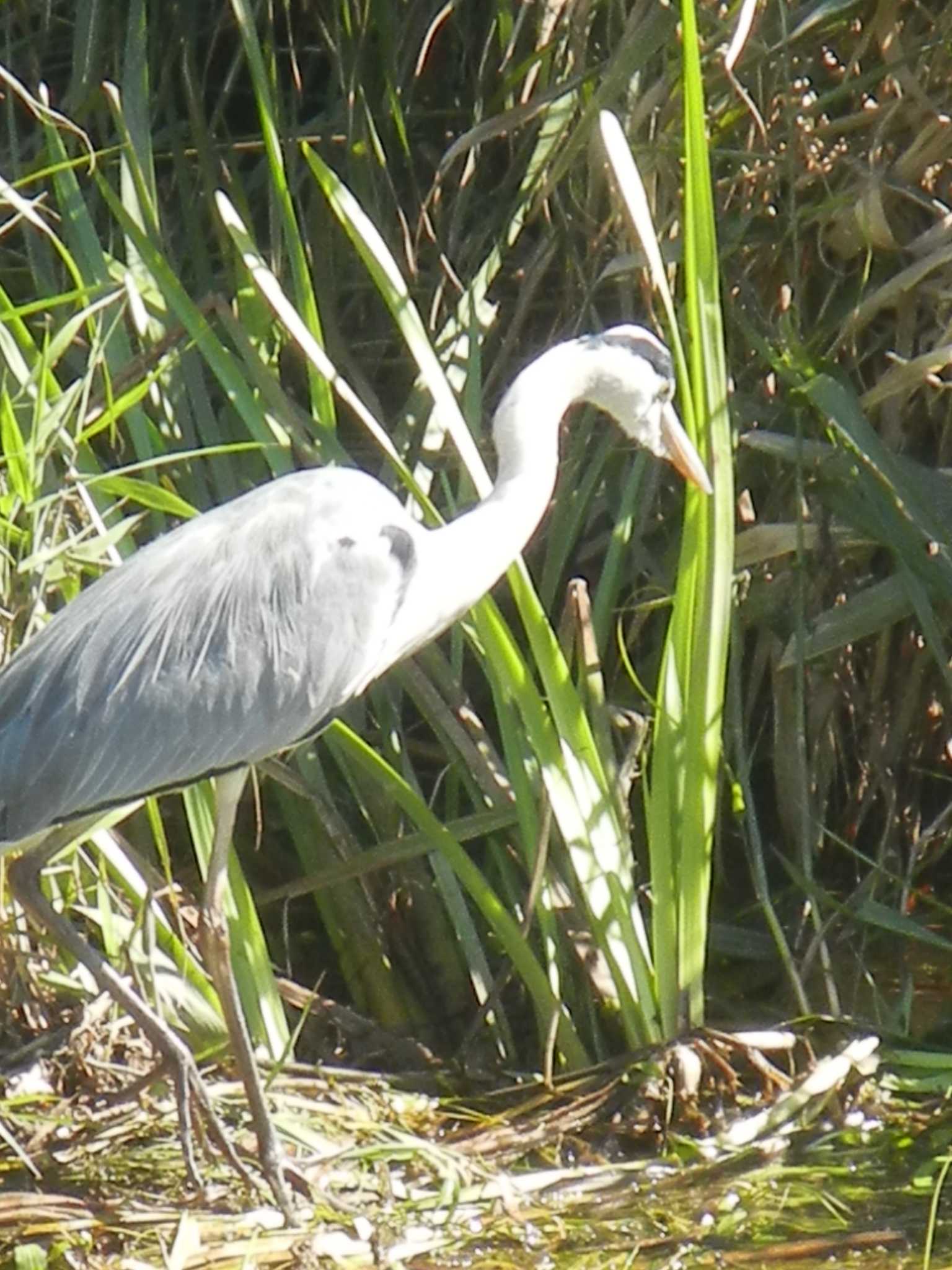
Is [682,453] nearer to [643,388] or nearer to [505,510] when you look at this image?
[643,388]

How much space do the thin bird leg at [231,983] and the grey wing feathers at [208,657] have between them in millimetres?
121

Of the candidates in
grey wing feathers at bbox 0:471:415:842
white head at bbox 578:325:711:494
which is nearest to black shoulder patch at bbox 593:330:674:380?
white head at bbox 578:325:711:494

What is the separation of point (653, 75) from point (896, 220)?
22.9 inches

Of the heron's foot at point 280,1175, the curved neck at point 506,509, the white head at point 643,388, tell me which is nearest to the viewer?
the heron's foot at point 280,1175

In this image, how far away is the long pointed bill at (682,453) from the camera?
3469 millimetres

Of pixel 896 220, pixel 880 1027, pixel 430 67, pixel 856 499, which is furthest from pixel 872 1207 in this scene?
pixel 430 67

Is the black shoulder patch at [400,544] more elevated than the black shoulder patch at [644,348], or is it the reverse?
the black shoulder patch at [644,348]

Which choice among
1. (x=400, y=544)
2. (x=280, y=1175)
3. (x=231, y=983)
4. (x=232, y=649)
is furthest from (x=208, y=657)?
(x=280, y=1175)

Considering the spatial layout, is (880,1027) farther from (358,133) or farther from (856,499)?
(358,133)

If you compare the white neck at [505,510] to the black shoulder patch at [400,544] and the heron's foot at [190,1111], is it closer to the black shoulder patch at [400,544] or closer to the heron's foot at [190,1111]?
the black shoulder patch at [400,544]

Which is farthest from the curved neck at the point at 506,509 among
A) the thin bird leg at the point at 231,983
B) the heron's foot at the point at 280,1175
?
the heron's foot at the point at 280,1175

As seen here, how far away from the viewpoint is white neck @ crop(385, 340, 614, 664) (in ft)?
11.1

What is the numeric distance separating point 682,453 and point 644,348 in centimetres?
19

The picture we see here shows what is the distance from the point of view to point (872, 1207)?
130 inches
